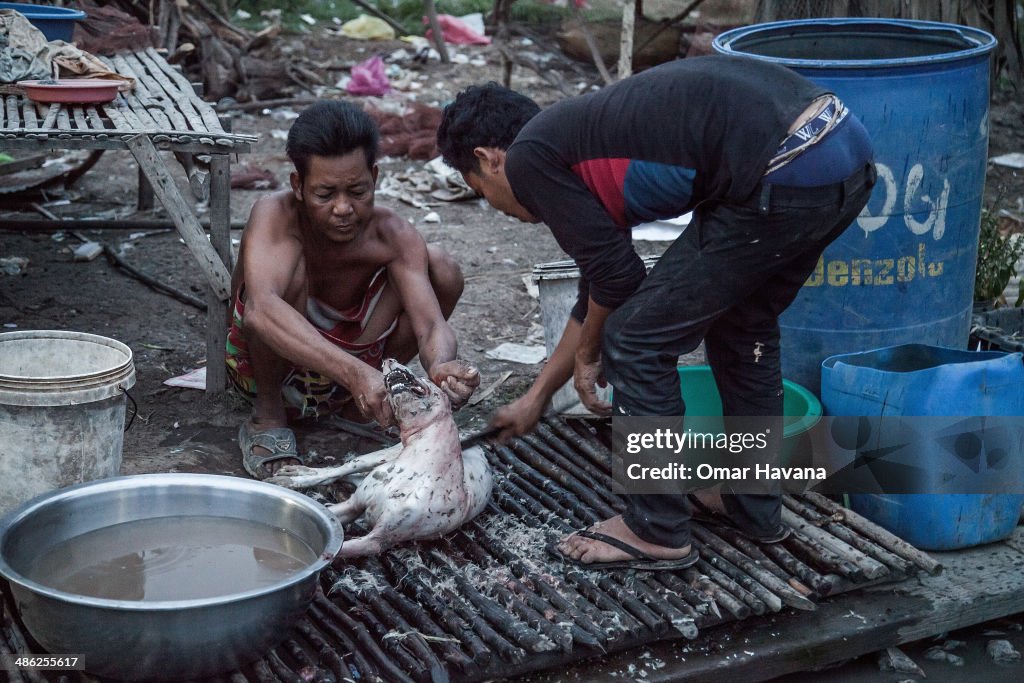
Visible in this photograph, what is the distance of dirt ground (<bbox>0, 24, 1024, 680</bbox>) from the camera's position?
409 cm

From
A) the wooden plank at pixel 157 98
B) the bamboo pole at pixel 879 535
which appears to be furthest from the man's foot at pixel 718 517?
Result: the wooden plank at pixel 157 98

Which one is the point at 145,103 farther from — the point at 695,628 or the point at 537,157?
the point at 695,628

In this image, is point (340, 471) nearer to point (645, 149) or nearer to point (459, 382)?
point (459, 382)

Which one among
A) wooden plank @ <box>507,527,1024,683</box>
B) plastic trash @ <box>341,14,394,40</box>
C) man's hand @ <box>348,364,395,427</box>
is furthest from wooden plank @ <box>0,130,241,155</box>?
plastic trash @ <box>341,14,394,40</box>

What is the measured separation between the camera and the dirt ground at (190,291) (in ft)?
13.4

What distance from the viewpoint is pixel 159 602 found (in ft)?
7.44

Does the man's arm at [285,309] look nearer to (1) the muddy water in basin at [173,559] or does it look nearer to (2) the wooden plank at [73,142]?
(2) the wooden plank at [73,142]

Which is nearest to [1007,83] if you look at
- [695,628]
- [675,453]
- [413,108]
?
[413,108]

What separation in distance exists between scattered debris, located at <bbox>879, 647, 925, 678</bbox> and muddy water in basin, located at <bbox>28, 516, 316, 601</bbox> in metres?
1.58

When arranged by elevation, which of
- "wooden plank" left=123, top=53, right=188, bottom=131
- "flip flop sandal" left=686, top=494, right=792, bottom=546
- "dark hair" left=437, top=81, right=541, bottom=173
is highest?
"dark hair" left=437, top=81, right=541, bottom=173

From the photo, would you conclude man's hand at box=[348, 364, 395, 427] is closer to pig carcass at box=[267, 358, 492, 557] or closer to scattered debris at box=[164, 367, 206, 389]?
pig carcass at box=[267, 358, 492, 557]

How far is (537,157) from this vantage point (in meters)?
2.79

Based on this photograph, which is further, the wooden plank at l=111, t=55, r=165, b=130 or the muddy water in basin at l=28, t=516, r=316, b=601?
the wooden plank at l=111, t=55, r=165, b=130

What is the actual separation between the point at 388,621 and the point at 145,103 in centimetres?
264
